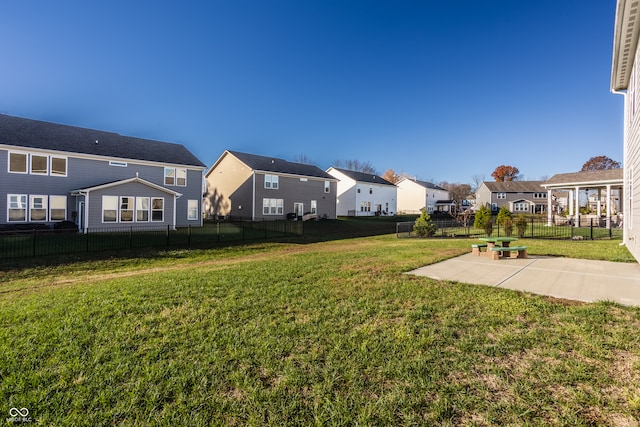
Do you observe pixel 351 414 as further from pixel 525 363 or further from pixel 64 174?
pixel 64 174

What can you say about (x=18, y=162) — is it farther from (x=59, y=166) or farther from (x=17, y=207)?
(x=17, y=207)

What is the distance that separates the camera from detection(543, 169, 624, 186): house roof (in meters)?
19.6

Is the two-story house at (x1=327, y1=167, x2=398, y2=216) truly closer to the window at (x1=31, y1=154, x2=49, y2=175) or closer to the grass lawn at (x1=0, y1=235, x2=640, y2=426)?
the window at (x1=31, y1=154, x2=49, y2=175)

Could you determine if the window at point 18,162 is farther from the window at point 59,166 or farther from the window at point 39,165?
the window at point 59,166

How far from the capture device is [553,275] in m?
6.83

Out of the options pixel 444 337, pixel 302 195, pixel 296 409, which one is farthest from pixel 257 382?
pixel 302 195

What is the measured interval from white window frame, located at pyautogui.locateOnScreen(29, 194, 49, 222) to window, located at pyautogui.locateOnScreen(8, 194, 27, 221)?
0.83 ft

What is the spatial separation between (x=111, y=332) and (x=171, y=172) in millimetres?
21728

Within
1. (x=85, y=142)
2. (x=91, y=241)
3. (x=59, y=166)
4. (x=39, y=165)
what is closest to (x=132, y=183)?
(x=59, y=166)

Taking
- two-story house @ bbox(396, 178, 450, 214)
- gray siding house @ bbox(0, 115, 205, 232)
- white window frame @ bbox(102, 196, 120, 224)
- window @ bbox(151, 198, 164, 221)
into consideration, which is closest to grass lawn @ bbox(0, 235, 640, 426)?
white window frame @ bbox(102, 196, 120, 224)

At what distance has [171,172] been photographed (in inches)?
907

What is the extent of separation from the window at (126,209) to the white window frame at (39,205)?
396cm

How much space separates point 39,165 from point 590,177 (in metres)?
37.2

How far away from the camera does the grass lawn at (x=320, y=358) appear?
2.37 meters
